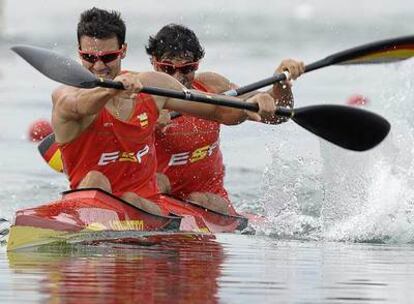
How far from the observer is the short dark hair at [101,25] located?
11.6 meters

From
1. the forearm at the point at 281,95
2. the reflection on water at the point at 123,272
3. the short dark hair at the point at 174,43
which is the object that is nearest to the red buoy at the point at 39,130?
the short dark hair at the point at 174,43

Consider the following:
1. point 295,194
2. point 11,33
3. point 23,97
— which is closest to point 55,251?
point 295,194

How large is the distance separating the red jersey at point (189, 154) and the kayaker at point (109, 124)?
5.49ft

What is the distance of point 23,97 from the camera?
89.2 ft

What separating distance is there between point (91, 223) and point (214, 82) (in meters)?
3.09

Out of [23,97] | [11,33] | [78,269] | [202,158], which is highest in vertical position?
[11,33]

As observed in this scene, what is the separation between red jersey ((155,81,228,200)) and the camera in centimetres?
1361

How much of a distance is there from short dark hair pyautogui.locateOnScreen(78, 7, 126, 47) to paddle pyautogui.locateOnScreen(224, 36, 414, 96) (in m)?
1.01

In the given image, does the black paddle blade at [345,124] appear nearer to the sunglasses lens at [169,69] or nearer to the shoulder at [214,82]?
the sunglasses lens at [169,69]

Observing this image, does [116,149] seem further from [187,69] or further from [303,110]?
[187,69]

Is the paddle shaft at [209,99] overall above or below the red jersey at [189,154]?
above

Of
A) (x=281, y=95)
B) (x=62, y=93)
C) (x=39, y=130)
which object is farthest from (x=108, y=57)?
(x=39, y=130)

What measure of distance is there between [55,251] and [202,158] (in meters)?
3.67

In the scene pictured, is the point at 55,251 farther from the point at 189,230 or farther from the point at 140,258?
the point at 189,230
